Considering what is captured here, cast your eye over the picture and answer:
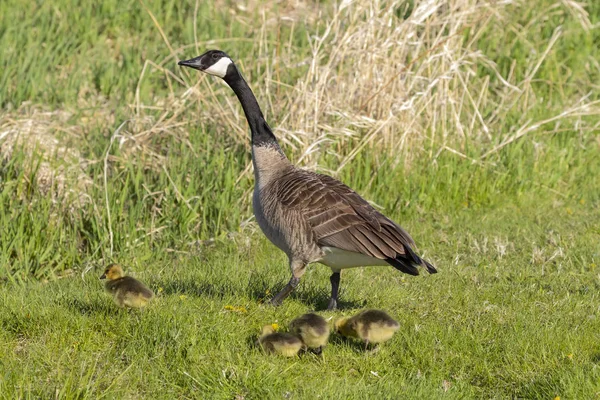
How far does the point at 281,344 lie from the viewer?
17.9 ft

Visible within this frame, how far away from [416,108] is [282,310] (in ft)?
15.7

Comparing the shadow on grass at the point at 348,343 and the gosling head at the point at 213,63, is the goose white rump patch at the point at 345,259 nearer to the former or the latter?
the shadow on grass at the point at 348,343

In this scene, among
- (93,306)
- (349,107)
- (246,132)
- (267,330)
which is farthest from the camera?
(349,107)

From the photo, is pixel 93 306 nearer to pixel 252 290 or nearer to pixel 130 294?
pixel 130 294

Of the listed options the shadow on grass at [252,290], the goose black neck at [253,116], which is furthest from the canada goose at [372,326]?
the goose black neck at [253,116]

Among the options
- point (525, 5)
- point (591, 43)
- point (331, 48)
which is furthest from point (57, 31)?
point (591, 43)

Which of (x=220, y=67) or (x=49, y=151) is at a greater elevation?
(x=220, y=67)

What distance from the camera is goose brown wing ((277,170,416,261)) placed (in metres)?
6.26

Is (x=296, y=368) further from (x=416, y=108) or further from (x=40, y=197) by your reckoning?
(x=416, y=108)

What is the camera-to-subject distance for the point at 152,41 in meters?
13.7

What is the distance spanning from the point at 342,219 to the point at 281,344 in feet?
4.39

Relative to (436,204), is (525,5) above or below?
above

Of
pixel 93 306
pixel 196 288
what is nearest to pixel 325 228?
pixel 196 288

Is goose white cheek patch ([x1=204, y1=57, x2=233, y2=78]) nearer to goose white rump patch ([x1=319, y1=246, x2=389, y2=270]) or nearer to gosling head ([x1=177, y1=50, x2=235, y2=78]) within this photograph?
gosling head ([x1=177, y1=50, x2=235, y2=78])
